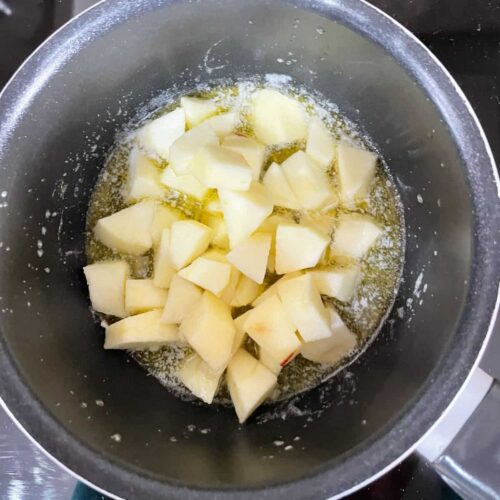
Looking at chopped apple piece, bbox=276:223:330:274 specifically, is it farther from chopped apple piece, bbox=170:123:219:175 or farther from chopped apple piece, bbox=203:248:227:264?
chopped apple piece, bbox=170:123:219:175

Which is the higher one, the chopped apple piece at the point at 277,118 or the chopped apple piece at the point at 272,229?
the chopped apple piece at the point at 277,118

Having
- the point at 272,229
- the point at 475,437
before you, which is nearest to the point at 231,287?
the point at 272,229

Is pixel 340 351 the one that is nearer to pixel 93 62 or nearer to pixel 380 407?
pixel 380 407

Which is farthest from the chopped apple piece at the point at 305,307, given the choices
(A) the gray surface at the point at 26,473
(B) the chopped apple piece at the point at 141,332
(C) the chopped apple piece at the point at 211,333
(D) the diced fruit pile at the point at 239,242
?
(A) the gray surface at the point at 26,473

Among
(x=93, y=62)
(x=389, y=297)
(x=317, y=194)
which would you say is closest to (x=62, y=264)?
(x=93, y=62)

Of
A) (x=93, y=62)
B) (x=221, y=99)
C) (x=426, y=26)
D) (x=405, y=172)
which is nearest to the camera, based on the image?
(x=93, y=62)

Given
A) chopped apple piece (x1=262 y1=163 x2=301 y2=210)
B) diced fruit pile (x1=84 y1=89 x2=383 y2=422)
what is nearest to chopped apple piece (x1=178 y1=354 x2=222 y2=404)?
diced fruit pile (x1=84 y1=89 x2=383 y2=422)

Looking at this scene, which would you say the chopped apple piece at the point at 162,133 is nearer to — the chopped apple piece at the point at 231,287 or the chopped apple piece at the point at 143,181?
the chopped apple piece at the point at 143,181
